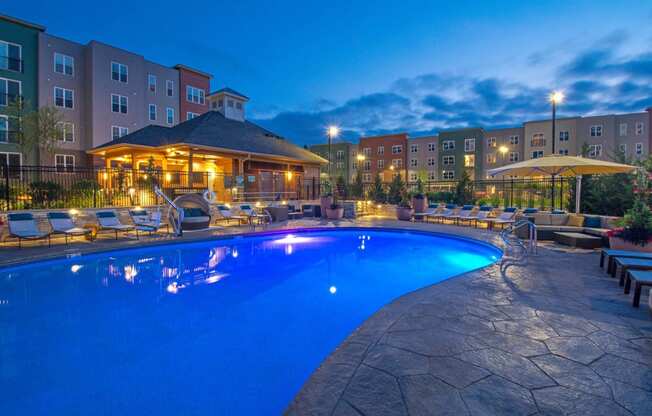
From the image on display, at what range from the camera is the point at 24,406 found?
3.07 meters

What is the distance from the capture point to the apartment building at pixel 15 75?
20.9m

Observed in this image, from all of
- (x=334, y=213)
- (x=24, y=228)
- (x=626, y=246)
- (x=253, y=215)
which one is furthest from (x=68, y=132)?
(x=626, y=246)

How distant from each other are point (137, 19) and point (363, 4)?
52413 mm

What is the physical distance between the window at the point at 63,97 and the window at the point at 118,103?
248cm

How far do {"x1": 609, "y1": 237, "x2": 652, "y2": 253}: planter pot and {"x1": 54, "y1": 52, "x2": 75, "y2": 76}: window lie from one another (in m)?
32.0

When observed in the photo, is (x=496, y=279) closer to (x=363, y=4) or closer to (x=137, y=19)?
(x=363, y=4)

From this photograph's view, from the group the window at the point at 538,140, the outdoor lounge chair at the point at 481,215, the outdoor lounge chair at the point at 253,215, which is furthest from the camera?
the window at the point at 538,140

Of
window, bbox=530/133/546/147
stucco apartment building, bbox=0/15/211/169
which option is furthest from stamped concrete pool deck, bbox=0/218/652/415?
window, bbox=530/133/546/147

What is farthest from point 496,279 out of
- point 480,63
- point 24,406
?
point 480,63

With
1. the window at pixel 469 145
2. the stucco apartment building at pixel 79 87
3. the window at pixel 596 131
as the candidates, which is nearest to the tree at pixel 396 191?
the stucco apartment building at pixel 79 87

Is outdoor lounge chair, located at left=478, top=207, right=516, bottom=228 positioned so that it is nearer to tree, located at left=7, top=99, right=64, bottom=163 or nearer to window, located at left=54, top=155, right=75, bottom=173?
tree, located at left=7, top=99, right=64, bottom=163

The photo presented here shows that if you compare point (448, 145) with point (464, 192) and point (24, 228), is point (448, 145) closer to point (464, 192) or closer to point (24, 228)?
point (464, 192)

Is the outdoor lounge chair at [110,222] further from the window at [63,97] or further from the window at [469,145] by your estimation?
the window at [469,145]

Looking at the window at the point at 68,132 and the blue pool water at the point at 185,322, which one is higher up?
the window at the point at 68,132
